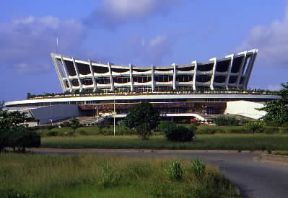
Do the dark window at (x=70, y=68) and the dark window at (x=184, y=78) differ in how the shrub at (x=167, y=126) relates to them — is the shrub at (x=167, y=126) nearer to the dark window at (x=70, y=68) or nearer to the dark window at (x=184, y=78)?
the dark window at (x=184, y=78)

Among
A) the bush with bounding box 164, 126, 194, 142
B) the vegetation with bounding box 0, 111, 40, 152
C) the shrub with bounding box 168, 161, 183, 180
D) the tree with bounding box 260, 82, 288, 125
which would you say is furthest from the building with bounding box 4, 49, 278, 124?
the shrub with bounding box 168, 161, 183, 180

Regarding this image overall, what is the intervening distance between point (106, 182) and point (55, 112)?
108 metres

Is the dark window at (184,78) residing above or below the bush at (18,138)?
above

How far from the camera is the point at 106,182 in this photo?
46.9 feet

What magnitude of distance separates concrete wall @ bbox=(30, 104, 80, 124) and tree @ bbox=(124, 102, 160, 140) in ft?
184

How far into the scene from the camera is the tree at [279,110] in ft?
102

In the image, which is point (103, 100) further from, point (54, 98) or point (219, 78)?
point (219, 78)

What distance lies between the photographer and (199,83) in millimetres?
147875

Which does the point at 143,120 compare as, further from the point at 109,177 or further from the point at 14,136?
the point at 109,177

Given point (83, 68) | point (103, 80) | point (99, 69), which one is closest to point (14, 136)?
point (103, 80)

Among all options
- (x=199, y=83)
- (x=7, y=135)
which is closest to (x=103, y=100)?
(x=199, y=83)

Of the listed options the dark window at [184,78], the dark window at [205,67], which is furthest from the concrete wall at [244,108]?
the dark window at [205,67]

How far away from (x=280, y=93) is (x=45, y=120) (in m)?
87.9

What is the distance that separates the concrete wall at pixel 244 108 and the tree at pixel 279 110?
7868cm
